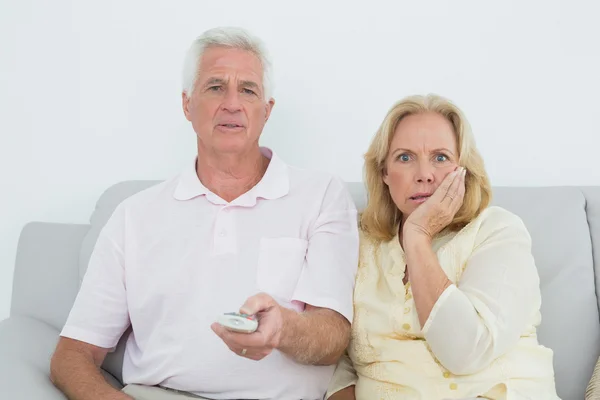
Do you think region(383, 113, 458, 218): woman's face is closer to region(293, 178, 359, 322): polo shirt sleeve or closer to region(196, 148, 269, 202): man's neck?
region(293, 178, 359, 322): polo shirt sleeve

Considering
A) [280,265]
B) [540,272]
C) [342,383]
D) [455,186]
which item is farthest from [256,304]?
[540,272]

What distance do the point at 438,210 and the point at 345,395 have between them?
0.49 m

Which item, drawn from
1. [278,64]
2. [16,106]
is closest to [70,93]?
[16,106]

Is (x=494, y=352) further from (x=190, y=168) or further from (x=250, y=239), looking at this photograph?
(x=190, y=168)

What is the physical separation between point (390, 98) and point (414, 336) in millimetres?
859

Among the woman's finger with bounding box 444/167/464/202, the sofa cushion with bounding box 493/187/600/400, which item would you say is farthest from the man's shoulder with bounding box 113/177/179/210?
the sofa cushion with bounding box 493/187/600/400

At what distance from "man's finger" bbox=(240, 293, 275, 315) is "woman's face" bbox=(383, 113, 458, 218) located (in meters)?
→ 0.47

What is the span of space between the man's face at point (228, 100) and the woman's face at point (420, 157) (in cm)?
36

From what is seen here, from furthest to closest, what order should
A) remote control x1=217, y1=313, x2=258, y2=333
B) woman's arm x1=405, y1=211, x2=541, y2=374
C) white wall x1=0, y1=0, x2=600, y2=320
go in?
white wall x1=0, y1=0, x2=600, y2=320 < woman's arm x1=405, y1=211, x2=541, y2=374 < remote control x1=217, y1=313, x2=258, y2=333

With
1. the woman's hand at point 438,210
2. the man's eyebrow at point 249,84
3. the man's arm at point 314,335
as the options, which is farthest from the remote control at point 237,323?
the man's eyebrow at point 249,84

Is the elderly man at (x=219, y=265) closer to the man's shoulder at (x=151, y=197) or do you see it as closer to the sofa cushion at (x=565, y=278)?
the man's shoulder at (x=151, y=197)

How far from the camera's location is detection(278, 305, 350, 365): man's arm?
1458mm

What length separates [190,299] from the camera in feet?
5.43

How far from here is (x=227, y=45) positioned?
179 cm
